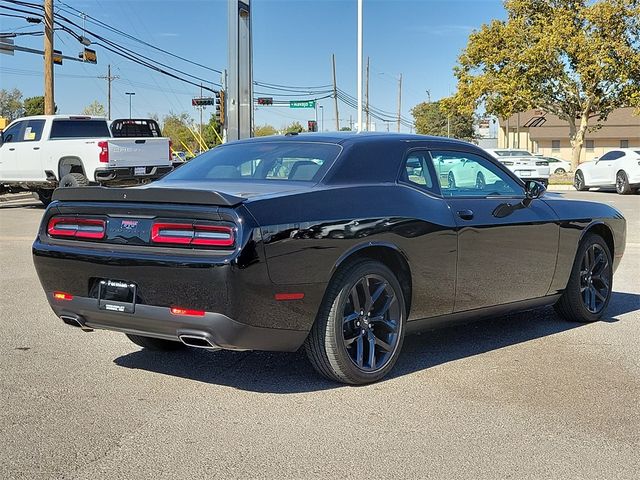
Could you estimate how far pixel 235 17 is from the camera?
50.7 ft

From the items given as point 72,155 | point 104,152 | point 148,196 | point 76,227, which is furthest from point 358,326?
point 72,155

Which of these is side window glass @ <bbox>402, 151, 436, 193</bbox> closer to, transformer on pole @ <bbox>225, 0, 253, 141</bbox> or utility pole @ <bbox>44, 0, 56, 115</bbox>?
transformer on pole @ <bbox>225, 0, 253, 141</bbox>

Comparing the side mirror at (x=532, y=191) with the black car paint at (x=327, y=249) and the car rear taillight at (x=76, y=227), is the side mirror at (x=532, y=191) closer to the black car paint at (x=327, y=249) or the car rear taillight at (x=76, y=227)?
the black car paint at (x=327, y=249)

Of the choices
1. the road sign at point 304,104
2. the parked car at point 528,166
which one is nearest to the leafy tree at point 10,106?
the road sign at point 304,104

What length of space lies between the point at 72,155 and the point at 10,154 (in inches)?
91.2

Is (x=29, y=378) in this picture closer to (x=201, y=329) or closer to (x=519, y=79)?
(x=201, y=329)

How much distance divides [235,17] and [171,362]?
438 inches

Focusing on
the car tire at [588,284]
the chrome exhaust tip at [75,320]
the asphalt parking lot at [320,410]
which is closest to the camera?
the asphalt parking lot at [320,410]

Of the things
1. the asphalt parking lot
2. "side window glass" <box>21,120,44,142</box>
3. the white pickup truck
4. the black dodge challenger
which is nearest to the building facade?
the white pickup truck

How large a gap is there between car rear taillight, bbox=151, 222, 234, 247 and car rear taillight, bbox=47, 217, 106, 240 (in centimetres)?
45

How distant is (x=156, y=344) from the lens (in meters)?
5.74

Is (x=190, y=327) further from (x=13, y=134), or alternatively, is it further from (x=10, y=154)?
(x=13, y=134)

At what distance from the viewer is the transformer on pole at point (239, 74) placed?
1531cm

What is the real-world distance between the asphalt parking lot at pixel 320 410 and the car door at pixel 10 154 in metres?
13.9
